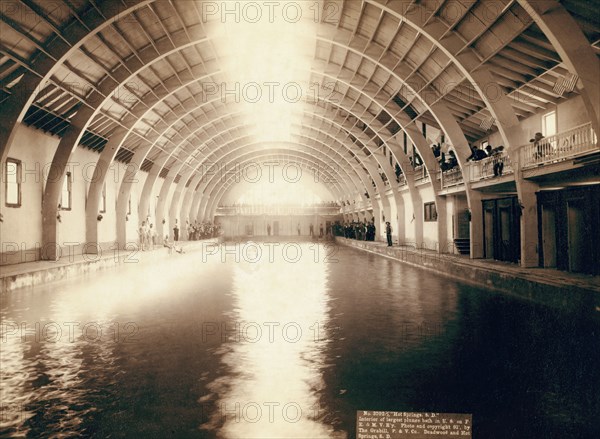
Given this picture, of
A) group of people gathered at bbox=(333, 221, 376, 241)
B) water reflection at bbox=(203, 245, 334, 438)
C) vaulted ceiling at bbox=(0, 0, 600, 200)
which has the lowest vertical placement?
water reflection at bbox=(203, 245, 334, 438)

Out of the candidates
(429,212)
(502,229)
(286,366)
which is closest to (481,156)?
(502,229)

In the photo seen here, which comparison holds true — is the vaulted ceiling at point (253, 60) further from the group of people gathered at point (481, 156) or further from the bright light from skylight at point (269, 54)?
the group of people gathered at point (481, 156)

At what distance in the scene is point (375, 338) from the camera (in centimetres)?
764

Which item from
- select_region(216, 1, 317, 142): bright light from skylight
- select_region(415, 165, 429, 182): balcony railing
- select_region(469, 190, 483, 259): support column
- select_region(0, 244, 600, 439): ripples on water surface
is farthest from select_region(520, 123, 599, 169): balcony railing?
select_region(415, 165, 429, 182): balcony railing

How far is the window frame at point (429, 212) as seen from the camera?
95.6 ft

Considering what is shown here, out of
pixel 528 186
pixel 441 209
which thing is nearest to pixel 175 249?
pixel 441 209

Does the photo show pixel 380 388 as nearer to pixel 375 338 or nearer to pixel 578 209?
pixel 375 338

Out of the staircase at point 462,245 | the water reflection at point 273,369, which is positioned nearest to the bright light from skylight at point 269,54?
the staircase at point 462,245

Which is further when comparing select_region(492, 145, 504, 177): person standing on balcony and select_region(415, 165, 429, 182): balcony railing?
select_region(415, 165, 429, 182): balcony railing

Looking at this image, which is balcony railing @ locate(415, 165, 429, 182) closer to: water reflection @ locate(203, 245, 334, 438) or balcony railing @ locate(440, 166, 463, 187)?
balcony railing @ locate(440, 166, 463, 187)

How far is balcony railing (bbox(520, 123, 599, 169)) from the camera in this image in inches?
536

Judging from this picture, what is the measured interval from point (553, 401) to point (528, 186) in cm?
1334

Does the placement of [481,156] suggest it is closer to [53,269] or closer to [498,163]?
[498,163]

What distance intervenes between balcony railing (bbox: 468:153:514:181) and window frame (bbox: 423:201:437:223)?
7417 mm
